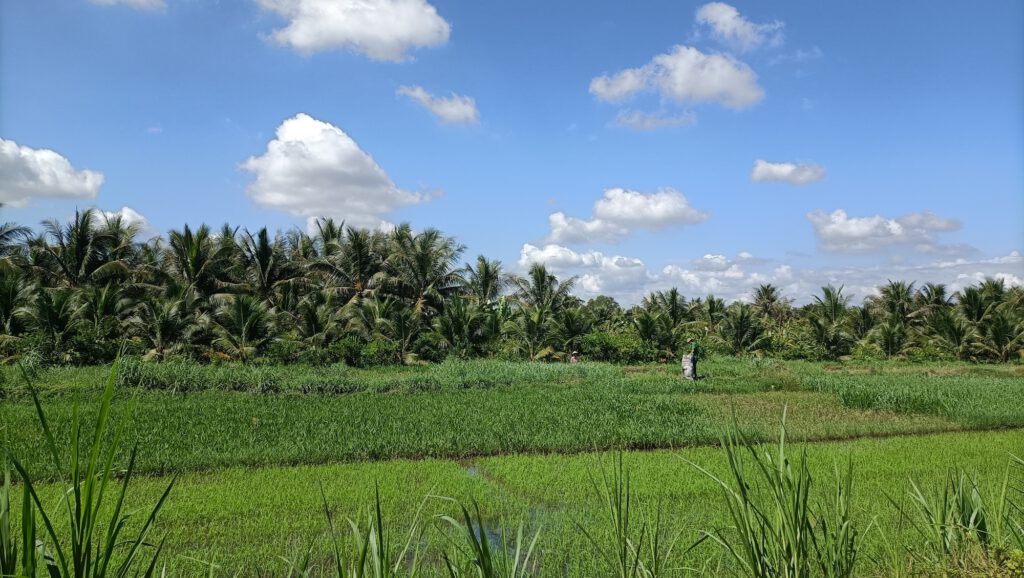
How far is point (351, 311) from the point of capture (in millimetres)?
19719

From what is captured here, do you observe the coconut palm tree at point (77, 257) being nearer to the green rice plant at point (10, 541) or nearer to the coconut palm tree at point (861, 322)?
the green rice plant at point (10, 541)

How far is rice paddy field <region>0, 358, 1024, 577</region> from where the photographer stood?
444cm

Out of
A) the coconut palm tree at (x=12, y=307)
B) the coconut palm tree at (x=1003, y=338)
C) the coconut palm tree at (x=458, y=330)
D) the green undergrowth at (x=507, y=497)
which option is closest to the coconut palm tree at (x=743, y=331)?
the coconut palm tree at (x=1003, y=338)

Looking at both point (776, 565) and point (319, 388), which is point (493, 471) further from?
point (319, 388)

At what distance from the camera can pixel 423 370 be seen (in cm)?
1748

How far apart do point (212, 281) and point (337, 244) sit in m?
4.36

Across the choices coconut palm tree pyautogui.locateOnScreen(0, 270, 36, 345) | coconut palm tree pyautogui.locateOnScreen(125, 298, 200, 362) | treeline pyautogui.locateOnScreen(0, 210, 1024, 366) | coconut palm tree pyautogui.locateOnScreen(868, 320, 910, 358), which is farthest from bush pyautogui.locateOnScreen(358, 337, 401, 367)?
coconut palm tree pyautogui.locateOnScreen(868, 320, 910, 358)

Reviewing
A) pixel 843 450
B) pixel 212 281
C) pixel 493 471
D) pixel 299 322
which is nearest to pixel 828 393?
pixel 843 450

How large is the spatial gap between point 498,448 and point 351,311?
41.1 ft

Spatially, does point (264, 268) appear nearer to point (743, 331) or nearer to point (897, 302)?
point (743, 331)

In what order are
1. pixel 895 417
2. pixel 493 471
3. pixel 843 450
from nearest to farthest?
pixel 493 471
pixel 843 450
pixel 895 417

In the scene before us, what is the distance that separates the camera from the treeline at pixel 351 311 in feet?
52.5

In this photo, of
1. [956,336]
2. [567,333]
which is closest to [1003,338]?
[956,336]

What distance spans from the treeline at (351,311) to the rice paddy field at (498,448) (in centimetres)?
234
